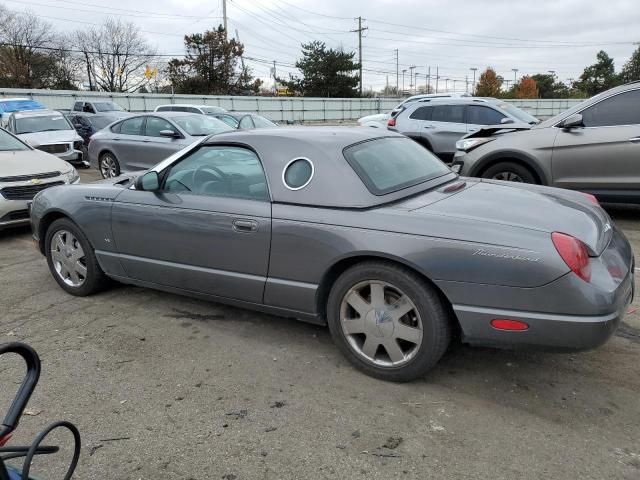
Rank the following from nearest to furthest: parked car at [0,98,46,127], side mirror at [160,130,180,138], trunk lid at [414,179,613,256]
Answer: trunk lid at [414,179,613,256]
side mirror at [160,130,180,138]
parked car at [0,98,46,127]

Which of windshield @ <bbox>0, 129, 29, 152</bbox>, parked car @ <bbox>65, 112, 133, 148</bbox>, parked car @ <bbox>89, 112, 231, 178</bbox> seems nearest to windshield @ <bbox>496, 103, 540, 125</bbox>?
parked car @ <bbox>89, 112, 231, 178</bbox>

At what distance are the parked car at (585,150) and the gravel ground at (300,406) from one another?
3108mm

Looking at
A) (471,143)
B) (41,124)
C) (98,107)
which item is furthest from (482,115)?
(98,107)

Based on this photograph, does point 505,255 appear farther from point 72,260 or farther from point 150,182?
point 72,260

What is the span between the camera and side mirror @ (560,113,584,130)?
6597mm

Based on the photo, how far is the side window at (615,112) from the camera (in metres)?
6.46

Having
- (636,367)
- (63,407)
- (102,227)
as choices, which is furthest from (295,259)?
(636,367)

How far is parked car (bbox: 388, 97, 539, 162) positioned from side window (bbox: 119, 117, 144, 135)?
5575 mm

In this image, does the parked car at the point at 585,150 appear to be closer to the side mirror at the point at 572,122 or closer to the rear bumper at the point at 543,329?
the side mirror at the point at 572,122

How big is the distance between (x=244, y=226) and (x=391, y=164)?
43.2 inches

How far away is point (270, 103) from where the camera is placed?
37344 millimetres

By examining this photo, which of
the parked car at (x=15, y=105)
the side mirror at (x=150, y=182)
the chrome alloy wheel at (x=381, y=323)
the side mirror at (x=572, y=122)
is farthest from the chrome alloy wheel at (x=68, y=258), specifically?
the parked car at (x=15, y=105)

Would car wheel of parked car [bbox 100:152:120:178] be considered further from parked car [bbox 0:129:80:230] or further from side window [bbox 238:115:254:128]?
parked car [bbox 0:129:80:230]

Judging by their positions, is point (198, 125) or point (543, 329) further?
point (198, 125)
